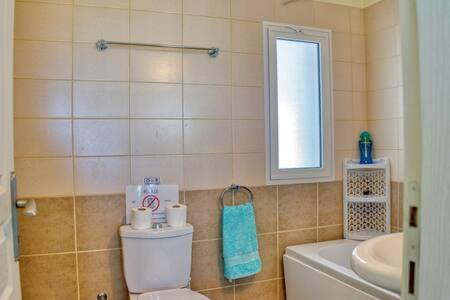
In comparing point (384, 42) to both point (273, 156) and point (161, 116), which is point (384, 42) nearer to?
point (273, 156)

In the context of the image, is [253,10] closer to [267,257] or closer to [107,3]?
[107,3]

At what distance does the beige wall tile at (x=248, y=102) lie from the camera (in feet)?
6.83

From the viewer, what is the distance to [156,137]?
6.32 ft

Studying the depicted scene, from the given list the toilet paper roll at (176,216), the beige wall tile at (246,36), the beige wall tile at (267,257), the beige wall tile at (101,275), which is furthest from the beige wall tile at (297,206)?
the beige wall tile at (101,275)

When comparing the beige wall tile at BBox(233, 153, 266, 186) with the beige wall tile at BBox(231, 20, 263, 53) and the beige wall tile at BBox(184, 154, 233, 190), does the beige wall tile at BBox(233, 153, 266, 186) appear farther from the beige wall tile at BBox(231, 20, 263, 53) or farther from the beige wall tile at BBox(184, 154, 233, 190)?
the beige wall tile at BBox(231, 20, 263, 53)

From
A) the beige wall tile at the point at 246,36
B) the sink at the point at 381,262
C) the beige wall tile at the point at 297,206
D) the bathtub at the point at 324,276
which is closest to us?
the sink at the point at 381,262

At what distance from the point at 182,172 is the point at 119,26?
90 centimetres

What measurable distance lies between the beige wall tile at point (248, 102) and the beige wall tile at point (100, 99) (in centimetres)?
65

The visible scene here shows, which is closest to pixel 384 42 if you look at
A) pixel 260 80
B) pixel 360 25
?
pixel 360 25

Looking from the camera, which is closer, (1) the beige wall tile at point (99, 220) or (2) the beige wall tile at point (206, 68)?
(1) the beige wall tile at point (99, 220)

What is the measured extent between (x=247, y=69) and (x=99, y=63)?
0.88m

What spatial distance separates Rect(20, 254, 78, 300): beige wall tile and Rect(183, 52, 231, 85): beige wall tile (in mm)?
1208

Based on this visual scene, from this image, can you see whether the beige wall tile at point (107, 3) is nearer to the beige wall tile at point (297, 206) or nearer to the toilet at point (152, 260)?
the toilet at point (152, 260)

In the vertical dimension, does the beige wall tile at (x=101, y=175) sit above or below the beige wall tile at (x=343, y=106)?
below
